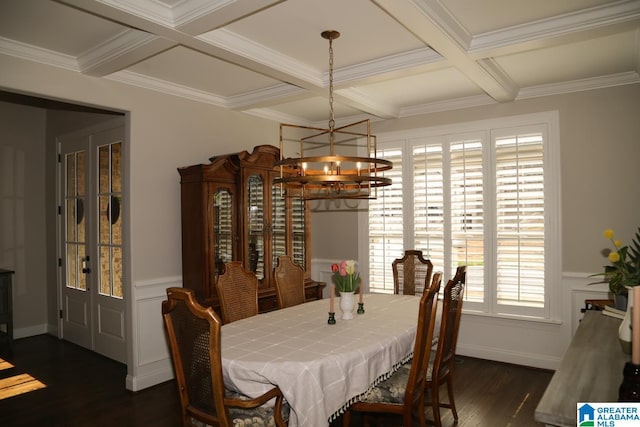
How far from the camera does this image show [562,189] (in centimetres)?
390

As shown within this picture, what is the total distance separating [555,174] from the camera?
3906 millimetres

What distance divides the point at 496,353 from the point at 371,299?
1.52 m

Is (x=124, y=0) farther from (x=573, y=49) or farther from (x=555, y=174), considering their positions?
(x=555, y=174)

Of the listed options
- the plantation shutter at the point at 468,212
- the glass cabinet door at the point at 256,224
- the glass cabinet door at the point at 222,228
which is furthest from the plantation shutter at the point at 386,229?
the glass cabinet door at the point at 222,228

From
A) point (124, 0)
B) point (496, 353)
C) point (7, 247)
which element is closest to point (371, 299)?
point (496, 353)

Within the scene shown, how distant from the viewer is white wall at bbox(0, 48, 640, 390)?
361cm

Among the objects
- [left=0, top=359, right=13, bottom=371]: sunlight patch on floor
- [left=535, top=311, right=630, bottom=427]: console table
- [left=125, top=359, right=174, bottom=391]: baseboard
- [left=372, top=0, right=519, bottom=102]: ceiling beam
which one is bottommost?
[left=0, top=359, right=13, bottom=371]: sunlight patch on floor

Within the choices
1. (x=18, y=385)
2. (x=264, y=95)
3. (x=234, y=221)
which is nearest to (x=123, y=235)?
(x=234, y=221)

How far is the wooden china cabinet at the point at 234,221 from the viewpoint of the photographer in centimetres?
373

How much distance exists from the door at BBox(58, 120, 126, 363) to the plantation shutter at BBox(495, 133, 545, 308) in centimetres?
352

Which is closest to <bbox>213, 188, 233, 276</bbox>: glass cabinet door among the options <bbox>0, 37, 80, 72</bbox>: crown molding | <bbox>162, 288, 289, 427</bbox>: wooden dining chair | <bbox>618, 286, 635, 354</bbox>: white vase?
<bbox>0, 37, 80, 72</bbox>: crown molding

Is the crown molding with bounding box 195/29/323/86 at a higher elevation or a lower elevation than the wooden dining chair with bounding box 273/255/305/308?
higher

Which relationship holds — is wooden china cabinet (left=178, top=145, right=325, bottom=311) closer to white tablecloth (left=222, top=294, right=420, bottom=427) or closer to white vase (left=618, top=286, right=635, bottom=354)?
white tablecloth (left=222, top=294, right=420, bottom=427)

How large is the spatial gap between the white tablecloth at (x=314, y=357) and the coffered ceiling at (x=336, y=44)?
5.81 ft
